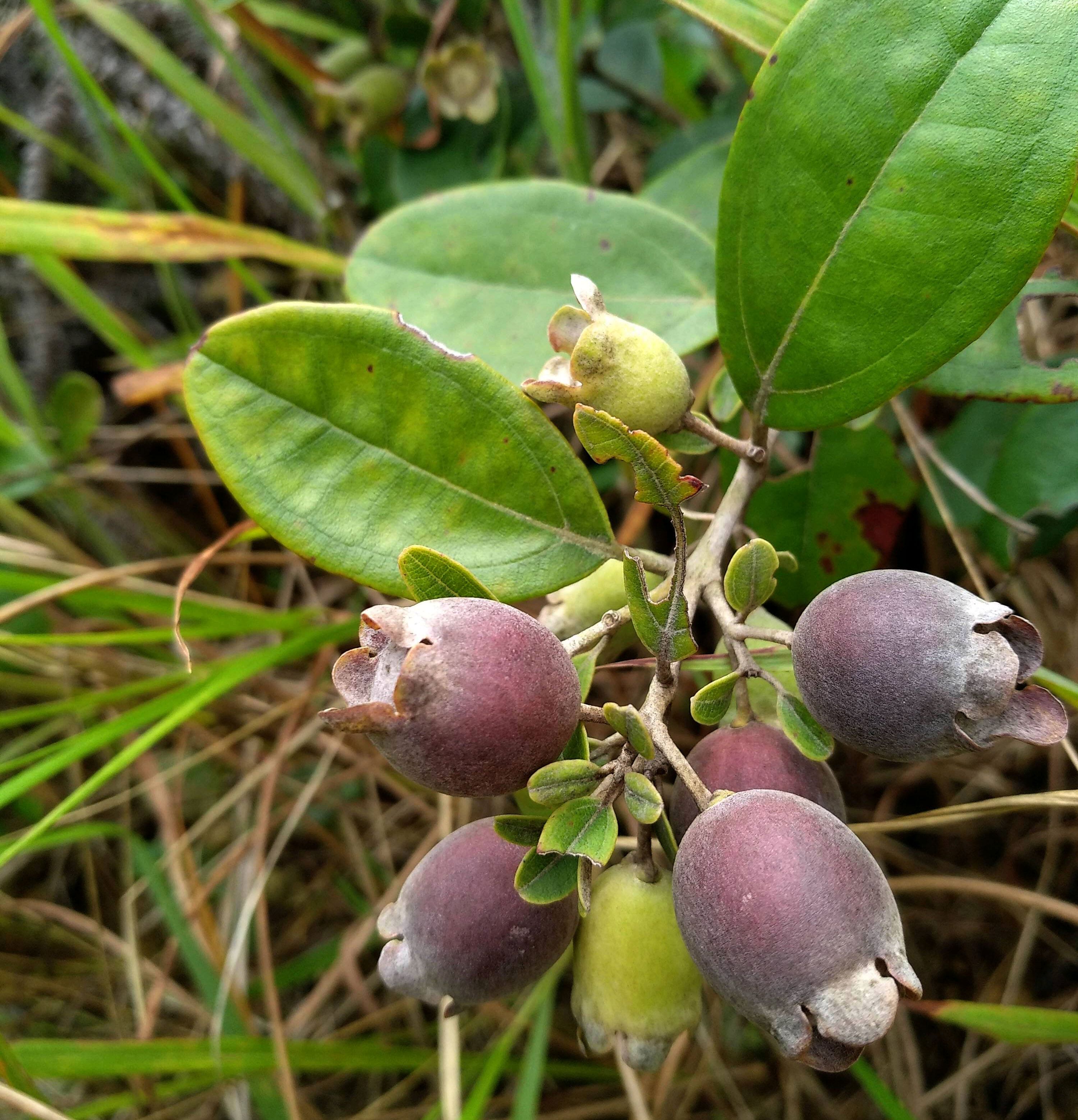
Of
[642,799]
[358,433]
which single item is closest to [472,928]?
[642,799]

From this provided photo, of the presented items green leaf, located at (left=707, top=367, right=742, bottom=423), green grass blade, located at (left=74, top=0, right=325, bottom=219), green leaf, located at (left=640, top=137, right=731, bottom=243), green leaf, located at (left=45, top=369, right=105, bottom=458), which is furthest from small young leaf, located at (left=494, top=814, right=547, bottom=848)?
green leaf, located at (left=45, top=369, right=105, bottom=458)

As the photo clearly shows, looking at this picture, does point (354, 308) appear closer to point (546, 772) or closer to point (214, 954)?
point (546, 772)

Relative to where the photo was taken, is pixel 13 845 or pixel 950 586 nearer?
pixel 950 586

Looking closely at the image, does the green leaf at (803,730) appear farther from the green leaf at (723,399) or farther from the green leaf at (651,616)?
the green leaf at (723,399)

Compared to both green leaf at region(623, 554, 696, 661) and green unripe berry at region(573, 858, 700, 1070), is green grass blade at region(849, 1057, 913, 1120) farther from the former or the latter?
green leaf at region(623, 554, 696, 661)

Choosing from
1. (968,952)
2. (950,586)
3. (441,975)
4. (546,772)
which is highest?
(950,586)

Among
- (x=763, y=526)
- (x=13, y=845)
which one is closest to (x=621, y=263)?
(x=763, y=526)

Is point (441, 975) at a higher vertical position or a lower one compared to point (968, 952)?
higher
